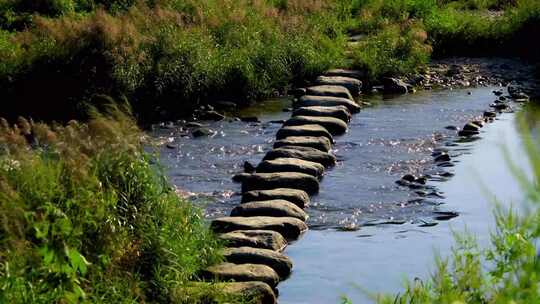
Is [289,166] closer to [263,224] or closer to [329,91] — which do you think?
[263,224]

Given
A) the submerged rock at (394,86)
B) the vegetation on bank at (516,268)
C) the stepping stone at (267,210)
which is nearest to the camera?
the vegetation on bank at (516,268)

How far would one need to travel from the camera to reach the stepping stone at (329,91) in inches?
556

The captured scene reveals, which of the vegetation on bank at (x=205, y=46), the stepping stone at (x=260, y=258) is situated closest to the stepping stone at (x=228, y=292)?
the stepping stone at (x=260, y=258)

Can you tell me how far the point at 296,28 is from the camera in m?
15.9

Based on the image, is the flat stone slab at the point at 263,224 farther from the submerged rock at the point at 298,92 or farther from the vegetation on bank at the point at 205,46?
the submerged rock at the point at 298,92

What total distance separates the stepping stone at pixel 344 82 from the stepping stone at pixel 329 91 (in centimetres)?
35

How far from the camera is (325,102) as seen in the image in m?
13.7

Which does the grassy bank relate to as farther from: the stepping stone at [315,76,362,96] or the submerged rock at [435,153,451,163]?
the stepping stone at [315,76,362,96]

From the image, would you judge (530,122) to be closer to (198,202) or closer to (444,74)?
(444,74)

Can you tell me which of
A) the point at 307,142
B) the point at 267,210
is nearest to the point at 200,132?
the point at 307,142

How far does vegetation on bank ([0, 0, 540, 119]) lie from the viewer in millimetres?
13555

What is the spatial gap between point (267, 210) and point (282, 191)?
0.64 meters

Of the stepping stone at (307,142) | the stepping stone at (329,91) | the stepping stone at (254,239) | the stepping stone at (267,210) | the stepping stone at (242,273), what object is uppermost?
the stepping stone at (242,273)

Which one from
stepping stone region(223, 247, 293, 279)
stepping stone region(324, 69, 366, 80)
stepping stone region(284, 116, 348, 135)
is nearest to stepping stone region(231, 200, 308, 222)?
stepping stone region(223, 247, 293, 279)
